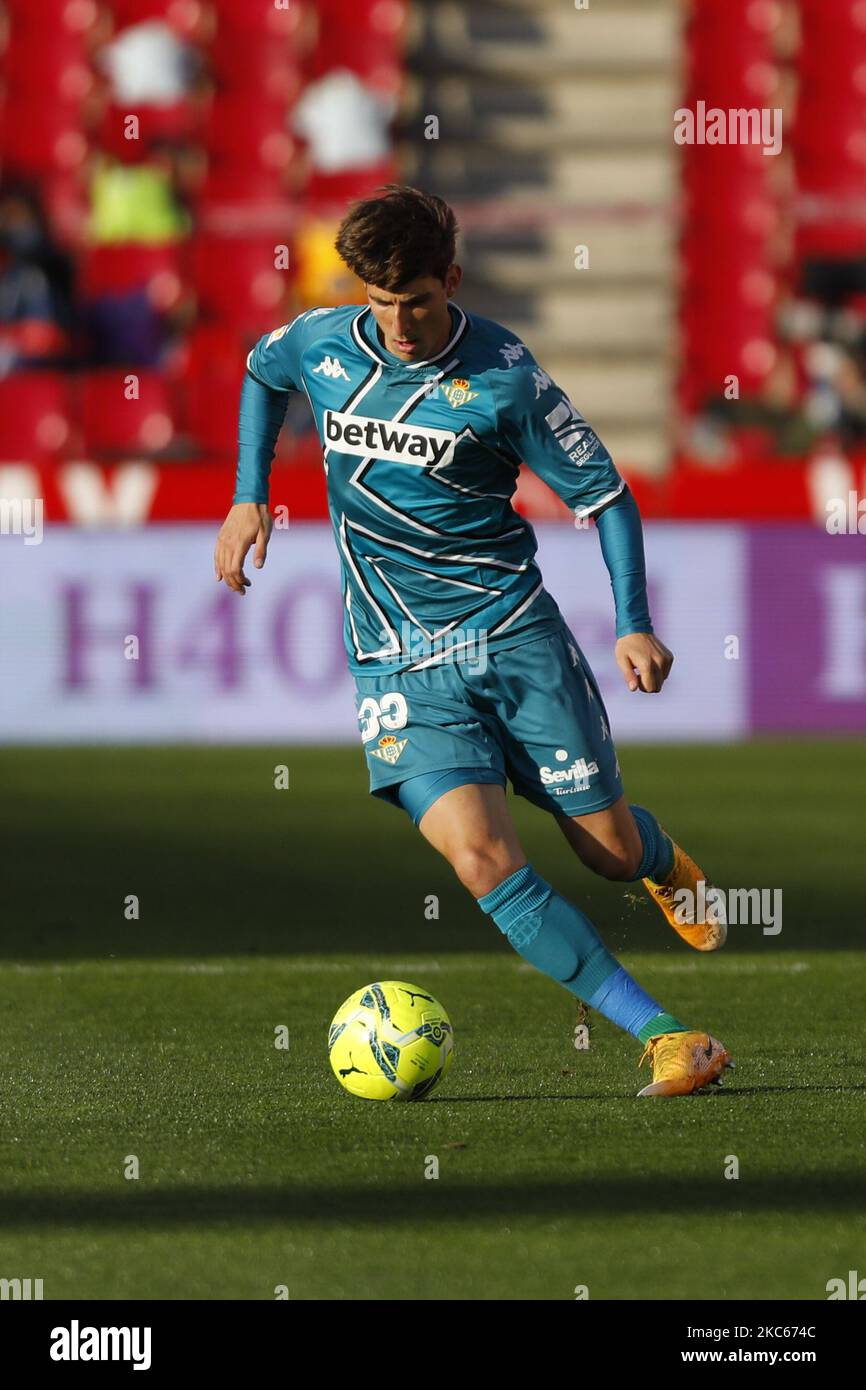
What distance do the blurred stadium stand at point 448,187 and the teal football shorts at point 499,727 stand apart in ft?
35.5

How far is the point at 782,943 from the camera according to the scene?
7.56 m

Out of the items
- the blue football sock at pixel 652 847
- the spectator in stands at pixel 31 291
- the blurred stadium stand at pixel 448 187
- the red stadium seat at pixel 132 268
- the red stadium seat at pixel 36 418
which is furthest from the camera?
the red stadium seat at pixel 132 268

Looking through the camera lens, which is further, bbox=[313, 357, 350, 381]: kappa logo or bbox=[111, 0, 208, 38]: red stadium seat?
bbox=[111, 0, 208, 38]: red stadium seat

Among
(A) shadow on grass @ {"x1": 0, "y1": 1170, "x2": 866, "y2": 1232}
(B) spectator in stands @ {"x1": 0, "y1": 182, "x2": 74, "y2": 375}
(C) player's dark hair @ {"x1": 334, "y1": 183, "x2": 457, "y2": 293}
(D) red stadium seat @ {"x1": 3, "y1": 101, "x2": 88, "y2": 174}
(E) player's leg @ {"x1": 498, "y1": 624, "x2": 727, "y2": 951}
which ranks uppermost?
(D) red stadium seat @ {"x1": 3, "y1": 101, "x2": 88, "y2": 174}

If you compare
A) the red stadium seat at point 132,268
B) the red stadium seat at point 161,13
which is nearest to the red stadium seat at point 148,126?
the red stadium seat at point 161,13

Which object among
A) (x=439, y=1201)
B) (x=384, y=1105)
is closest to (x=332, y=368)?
(x=384, y=1105)

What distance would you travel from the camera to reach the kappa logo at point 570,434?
16.7 feet

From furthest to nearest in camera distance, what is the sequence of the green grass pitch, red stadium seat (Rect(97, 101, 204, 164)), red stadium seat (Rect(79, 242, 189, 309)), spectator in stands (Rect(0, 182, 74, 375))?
red stadium seat (Rect(97, 101, 204, 164))
red stadium seat (Rect(79, 242, 189, 309))
spectator in stands (Rect(0, 182, 74, 375))
the green grass pitch

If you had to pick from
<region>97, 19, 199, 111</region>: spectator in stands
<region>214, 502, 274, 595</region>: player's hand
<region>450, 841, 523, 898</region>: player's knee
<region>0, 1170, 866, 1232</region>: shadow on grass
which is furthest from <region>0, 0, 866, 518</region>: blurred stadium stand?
<region>0, 1170, 866, 1232</region>: shadow on grass

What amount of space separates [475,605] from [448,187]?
505 inches

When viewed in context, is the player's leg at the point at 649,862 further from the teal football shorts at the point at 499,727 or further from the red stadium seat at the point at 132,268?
the red stadium seat at the point at 132,268

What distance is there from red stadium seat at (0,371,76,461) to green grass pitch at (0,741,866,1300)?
6.37 meters

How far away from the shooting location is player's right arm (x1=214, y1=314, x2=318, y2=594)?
5.31m

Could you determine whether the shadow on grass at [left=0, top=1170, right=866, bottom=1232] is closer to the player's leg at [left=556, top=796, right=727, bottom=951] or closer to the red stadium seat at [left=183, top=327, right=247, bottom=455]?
the player's leg at [left=556, top=796, right=727, bottom=951]
